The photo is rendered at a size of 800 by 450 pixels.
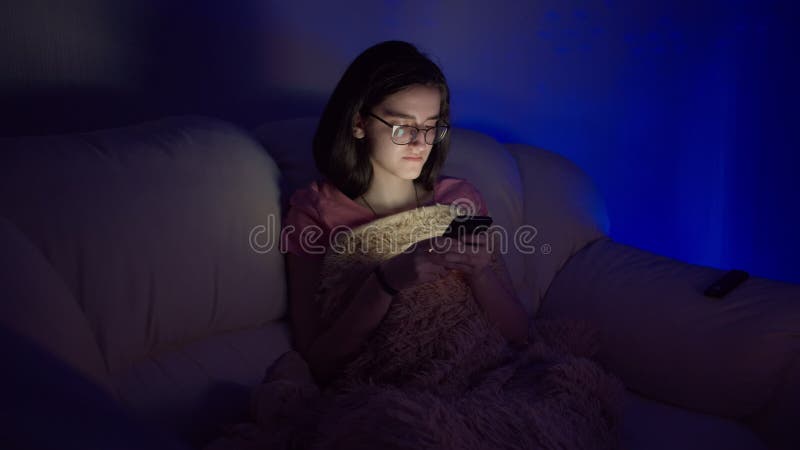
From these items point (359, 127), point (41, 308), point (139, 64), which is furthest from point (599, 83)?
point (41, 308)

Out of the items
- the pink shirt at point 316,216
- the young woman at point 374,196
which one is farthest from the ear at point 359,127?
the pink shirt at point 316,216

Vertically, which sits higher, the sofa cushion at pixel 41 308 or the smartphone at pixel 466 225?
the smartphone at pixel 466 225

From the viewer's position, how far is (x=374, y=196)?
4.51ft

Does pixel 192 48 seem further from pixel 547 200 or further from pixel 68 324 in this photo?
pixel 547 200

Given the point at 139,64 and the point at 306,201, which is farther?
the point at 139,64

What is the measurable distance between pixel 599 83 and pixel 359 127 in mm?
1239

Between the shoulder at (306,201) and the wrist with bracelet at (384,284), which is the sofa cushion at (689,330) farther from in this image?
the shoulder at (306,201)

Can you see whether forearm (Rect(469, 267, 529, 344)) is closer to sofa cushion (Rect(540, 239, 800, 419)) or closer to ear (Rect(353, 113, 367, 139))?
sofa cushion (Rect(540, 239, 800, 419))

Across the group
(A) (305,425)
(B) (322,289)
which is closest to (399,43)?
(B) (322,289)

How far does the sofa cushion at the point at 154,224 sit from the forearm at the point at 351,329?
0.63ft

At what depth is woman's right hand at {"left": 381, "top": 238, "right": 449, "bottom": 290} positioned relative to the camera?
1132 millimetres

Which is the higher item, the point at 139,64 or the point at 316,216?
the point at 139,64

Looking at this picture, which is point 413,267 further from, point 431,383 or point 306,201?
point 306,201

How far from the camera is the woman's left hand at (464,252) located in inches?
45.3
